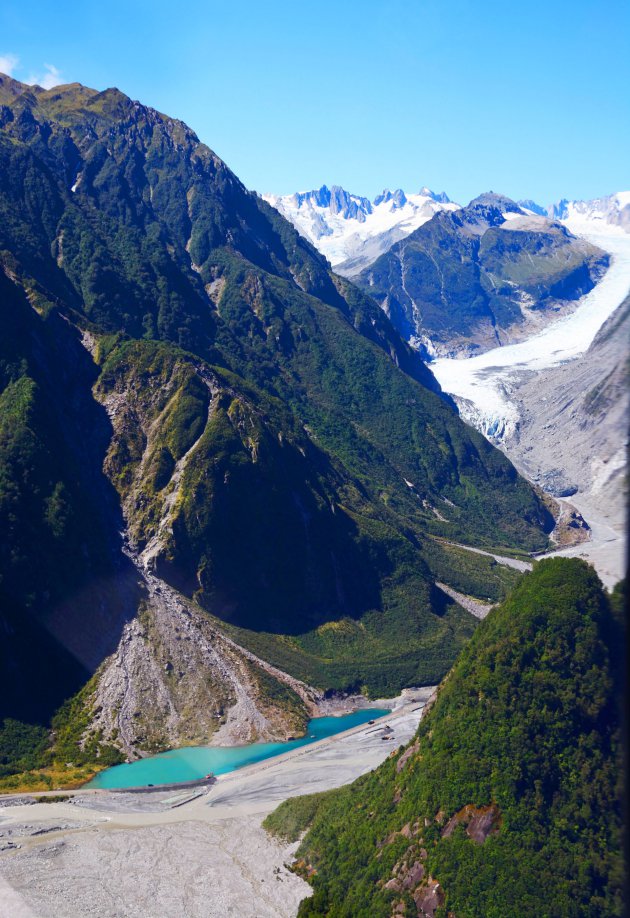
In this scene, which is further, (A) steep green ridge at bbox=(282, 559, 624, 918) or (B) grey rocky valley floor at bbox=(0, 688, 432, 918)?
(B) grey rocky valley floor at bbox=(0, 688, 432, 918)

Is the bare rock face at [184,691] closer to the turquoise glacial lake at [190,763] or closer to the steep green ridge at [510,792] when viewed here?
the turquoise glacial lake at [190,763]

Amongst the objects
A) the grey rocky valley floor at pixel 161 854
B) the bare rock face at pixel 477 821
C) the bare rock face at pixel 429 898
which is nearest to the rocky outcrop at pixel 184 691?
the grey rocky valley floor at pixel 161 854

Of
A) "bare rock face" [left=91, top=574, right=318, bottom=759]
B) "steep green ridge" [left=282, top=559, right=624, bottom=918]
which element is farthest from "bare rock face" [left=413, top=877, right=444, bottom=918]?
"bare rock face" [left=91, top=574, right=318, bottom=759]

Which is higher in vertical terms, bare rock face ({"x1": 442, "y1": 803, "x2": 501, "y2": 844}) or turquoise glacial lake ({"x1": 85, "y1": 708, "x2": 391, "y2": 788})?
turquoise glacial lake ({"x1": 85, "y1": 708, "x2": 391, "y2": 788})

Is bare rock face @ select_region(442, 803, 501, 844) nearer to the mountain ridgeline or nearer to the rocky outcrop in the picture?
the rocky outcrop

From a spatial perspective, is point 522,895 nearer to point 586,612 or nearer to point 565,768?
point 565,768

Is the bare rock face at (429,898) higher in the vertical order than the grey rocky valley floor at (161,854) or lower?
lower

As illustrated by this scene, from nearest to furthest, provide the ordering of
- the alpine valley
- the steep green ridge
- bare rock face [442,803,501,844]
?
1. the steep green ridge
2. the alpine valley
3. bare rock face [442,803,501,844]

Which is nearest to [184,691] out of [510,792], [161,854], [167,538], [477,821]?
[167,538]
